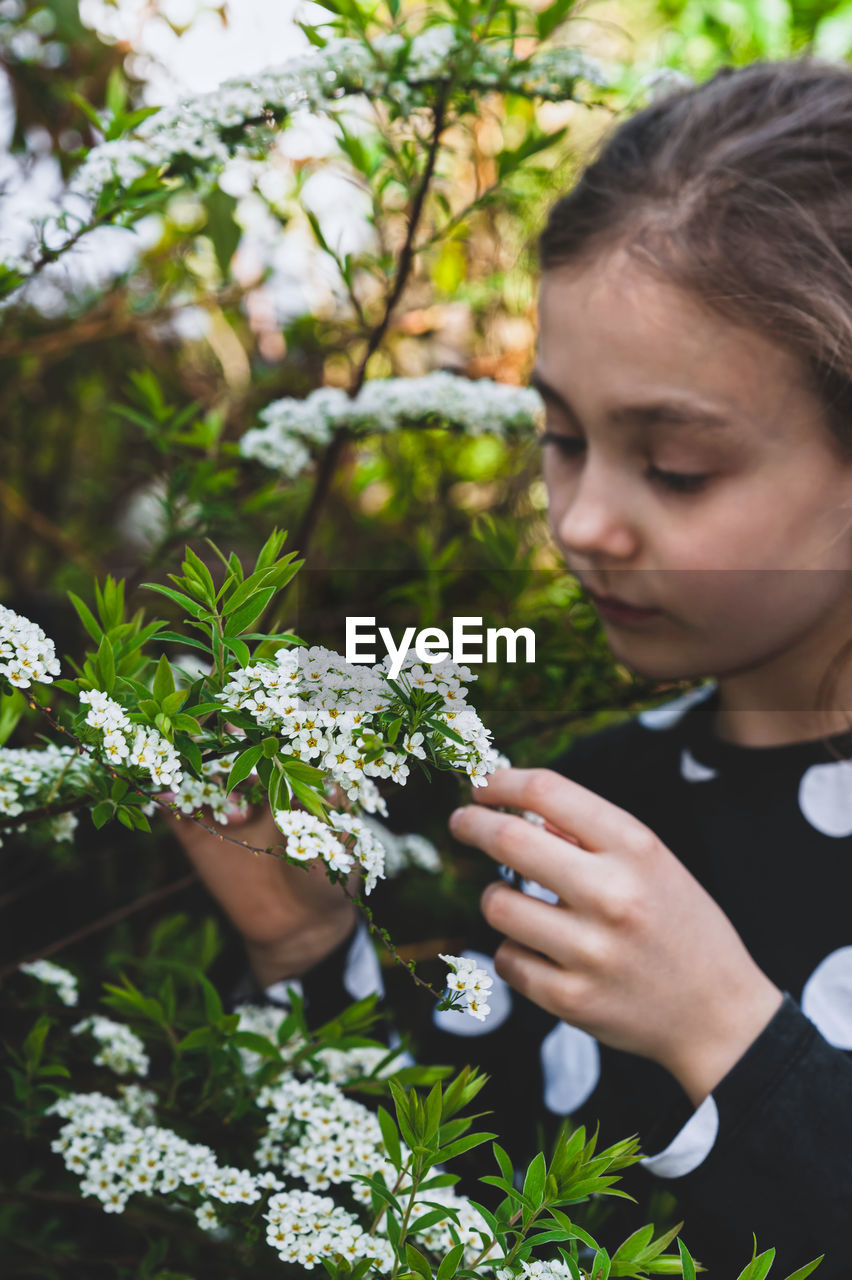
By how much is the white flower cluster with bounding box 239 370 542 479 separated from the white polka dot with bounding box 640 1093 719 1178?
0.70m

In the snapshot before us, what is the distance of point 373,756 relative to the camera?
469 millimetres

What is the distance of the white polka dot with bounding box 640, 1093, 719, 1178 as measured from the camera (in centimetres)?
67

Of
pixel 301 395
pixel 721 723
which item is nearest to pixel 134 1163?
pixel 721 723

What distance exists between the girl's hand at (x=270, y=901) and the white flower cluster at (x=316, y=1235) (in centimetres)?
29

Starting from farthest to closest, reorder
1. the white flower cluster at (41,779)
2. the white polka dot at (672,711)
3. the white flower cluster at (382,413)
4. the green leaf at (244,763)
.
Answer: the white polka dot at (672,711) < the white flower cluster at (382,413) < the white flower cluster at (41,779) < the green leaf at (244,763)

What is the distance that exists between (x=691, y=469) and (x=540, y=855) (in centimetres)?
35

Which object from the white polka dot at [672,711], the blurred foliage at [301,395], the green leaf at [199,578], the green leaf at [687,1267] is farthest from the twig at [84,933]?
the white polka dot at [672,711]

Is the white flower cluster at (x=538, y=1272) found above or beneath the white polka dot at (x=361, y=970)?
above

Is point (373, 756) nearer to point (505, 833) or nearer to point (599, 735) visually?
point (505, 833)

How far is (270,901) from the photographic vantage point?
897 millimetres

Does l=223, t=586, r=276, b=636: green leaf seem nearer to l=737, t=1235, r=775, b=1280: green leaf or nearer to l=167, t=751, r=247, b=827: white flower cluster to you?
l=167, t=751, r=247, b=827: white flower cluster

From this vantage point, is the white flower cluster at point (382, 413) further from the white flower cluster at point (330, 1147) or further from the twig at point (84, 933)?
the white flower cluster at point (330, 1147)

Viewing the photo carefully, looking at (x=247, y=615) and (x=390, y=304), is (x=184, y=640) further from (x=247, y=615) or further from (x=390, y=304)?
(x=390, y=304)

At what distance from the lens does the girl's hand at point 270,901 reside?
0.86 meters
